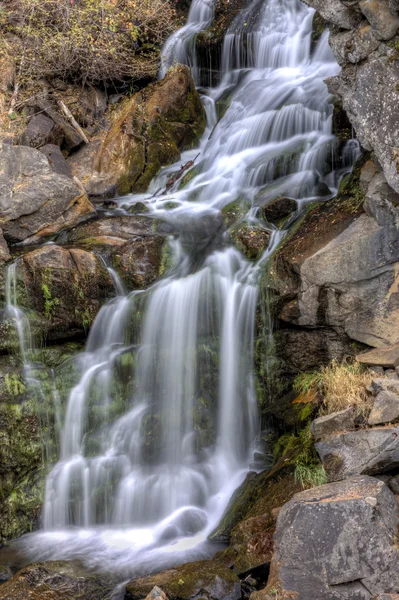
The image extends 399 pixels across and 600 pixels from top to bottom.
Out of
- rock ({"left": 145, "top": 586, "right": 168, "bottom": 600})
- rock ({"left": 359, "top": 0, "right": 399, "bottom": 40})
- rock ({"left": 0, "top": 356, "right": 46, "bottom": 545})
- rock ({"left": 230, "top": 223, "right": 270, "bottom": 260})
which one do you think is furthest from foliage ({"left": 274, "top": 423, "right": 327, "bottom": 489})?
rock ({"left": 359, "top": 0, "right": 399, "bottom": 40})

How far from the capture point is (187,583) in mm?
5344

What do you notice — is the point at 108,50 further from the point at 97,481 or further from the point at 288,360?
the point at 97,481

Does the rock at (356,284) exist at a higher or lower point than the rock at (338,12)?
lower

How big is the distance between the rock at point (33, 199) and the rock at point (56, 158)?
3.37ft

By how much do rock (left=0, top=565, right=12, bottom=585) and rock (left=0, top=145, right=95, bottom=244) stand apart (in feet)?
17.6

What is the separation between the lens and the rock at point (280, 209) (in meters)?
9.58

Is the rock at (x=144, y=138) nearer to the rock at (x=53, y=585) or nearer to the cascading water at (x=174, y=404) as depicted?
the cascading water at (x=174, y=404)

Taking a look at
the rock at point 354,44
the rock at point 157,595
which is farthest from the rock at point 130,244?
the rock at point 157,595

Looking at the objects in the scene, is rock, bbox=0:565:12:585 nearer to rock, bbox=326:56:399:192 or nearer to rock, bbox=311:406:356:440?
rock, bbox=311:406:356:440

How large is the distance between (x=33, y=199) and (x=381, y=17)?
6194 mm

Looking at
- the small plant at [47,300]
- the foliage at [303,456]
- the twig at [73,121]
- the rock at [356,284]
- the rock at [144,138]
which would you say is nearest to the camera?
the foliage at [303,456]

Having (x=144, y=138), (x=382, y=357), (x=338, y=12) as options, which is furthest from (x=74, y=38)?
(x=382, y=357)

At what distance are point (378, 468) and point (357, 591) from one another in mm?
1215

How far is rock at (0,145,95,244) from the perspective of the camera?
998 cm
